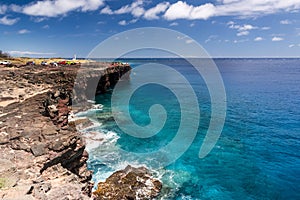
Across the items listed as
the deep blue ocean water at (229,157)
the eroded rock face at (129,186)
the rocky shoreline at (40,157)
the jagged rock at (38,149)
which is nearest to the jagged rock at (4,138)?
the rocky shoreline at (40,157)

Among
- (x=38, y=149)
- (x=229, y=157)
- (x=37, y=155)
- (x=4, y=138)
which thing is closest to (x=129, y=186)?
(x=38, y=149)

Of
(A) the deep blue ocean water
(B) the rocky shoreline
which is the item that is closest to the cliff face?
(B) the rocky shoreline

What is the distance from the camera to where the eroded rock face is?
22.2m

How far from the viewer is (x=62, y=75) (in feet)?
179

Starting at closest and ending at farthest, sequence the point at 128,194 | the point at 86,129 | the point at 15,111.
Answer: the point at 15,111
the point at 128,194
the point at 86,129

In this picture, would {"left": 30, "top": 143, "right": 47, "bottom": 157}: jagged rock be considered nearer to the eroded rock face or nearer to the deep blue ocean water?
the eroded rock face

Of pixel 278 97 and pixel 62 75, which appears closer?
pixel 62 75

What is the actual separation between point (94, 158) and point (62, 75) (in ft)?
97.7

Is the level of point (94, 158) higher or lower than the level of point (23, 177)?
lower

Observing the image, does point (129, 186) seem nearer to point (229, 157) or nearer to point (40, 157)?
point (40, 157)

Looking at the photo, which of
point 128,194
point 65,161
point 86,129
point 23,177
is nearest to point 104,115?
point 86,129

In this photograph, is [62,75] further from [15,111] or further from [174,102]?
[15,111]

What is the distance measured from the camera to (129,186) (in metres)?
23.7

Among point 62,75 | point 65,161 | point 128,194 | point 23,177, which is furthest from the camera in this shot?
point 62,75
